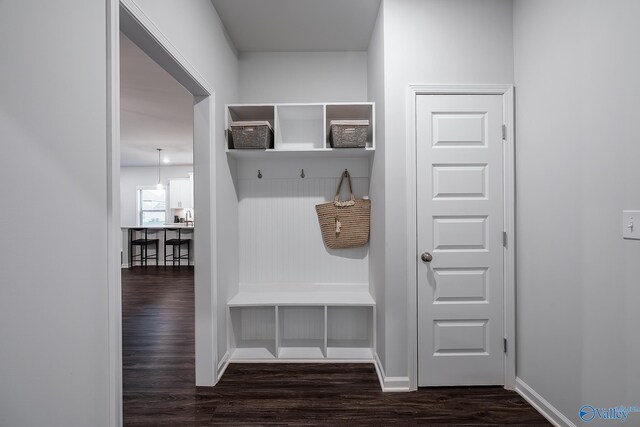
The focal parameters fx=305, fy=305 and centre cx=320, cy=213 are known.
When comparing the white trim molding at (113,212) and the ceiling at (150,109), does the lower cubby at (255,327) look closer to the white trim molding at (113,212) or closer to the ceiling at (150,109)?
the white trim molding at (113,212)

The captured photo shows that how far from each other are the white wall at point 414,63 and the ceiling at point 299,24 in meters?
0.34

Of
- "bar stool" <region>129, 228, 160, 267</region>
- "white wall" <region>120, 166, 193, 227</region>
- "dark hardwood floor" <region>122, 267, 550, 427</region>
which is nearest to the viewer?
"dark hardwood floor" <region>122, 267, 550, 427</region>

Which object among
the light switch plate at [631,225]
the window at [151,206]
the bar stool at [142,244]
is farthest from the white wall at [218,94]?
the window at [151,206]

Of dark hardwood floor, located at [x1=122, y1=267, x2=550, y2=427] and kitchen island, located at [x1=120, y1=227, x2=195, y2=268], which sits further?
kitchen island, located at [x1=120, y1=227, x2=195, y2=268]

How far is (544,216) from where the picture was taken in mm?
A: 1884

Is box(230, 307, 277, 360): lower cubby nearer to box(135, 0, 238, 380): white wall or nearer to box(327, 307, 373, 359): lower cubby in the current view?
box(135, 0, 238, 380): white wall

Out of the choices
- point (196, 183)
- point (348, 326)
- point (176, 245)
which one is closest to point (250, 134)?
point (196, 183)

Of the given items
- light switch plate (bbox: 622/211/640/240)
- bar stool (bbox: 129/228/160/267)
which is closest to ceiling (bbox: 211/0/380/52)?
light switch plate (bbox: 622/211/640/240)

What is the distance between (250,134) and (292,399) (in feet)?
6.39

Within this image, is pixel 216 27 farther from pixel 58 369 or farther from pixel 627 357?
pixel 627 357

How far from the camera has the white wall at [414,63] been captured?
6.99 feet

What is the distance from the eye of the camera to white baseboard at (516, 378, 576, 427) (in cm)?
176

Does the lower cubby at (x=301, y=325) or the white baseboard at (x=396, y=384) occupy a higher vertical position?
the lower cubby at (x=301, y=325)

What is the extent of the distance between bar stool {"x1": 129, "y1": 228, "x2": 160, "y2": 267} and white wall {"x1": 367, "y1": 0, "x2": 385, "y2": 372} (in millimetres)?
6516
